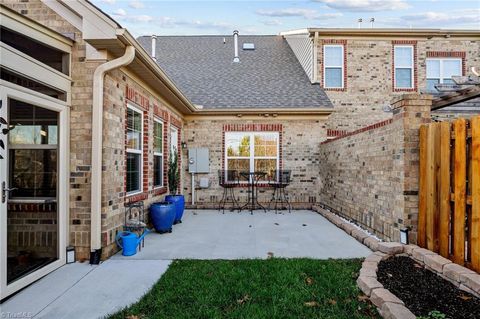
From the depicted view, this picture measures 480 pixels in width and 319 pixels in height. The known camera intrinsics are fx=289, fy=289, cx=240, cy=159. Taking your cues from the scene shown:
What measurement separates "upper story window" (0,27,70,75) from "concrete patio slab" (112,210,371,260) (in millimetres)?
2936

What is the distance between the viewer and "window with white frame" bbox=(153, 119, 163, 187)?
275 inches

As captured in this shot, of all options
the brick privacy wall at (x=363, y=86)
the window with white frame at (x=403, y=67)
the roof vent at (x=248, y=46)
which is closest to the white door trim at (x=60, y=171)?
the brick privacy wall at (x=363, y=86)

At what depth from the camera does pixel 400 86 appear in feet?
35.1

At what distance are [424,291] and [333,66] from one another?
921 centimetres

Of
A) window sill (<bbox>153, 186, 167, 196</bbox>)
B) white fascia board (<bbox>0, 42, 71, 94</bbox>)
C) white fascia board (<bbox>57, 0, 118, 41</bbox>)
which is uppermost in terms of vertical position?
white fascia board (<bbox>57, 0, 118, 41</bbox>)

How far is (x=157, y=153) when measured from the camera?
7.13 metres

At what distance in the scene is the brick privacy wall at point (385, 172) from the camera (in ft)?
14.4

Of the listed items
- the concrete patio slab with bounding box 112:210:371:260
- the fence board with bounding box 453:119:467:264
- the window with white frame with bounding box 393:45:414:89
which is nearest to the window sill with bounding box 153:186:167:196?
the concrete patio slab with bounding box 112:210:371:260

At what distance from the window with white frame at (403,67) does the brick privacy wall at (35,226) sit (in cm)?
1132

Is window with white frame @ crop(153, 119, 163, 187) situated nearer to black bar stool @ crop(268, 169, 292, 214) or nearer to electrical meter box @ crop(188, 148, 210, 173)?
electrical meter box @ crop(188, 148, 210, 173)

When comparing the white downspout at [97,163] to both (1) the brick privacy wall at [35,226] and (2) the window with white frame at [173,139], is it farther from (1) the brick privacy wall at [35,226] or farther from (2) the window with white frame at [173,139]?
(2) the window with white frame at [173,139]

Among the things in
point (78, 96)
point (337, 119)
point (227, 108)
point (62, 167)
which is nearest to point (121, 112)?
point (78, 96)

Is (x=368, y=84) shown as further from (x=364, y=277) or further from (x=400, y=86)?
(x=364, y=277)

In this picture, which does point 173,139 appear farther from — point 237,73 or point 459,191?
point 459,191
